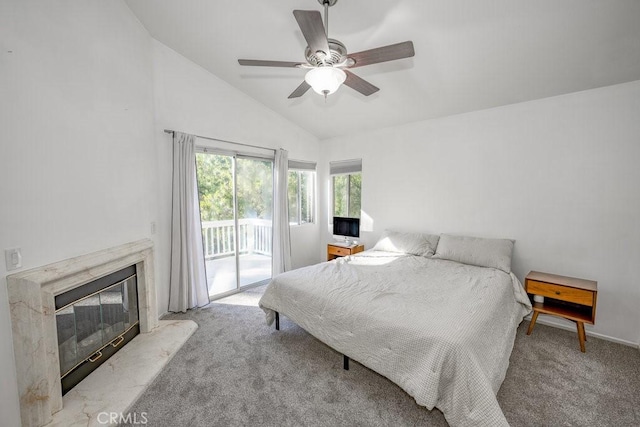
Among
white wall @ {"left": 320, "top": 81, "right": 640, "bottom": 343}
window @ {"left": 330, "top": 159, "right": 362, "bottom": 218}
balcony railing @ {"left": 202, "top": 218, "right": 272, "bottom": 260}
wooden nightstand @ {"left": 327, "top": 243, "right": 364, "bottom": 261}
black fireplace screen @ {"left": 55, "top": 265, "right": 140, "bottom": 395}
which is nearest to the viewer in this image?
black fireplace screen @ {"left": 55, "top": 265, "right": 140, "bottom": 395}

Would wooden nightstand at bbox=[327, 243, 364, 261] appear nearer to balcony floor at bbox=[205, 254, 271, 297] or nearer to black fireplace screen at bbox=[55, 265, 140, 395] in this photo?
balcony floor at bbox=[205, 254, 271, 297]

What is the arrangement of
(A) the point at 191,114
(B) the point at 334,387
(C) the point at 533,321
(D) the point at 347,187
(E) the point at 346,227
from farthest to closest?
(D) the point at 347,187 → (E) the point at 346,227 → (A) the point at 191,114 → (C) the point at 533,321 → (B) the point at 334,387

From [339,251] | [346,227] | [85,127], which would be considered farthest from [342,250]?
[85,127]

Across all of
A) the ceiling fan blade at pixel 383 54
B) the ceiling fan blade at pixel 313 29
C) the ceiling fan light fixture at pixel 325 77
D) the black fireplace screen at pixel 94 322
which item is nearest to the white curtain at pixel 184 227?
the black fireplace screen at pixel 94 322

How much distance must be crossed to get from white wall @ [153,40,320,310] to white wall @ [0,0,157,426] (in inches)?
9.5

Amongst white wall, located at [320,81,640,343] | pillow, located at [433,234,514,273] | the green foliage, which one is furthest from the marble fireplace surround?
white wall, located at [320,81,640,343]

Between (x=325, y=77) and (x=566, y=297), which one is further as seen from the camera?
(x=566, y=297)

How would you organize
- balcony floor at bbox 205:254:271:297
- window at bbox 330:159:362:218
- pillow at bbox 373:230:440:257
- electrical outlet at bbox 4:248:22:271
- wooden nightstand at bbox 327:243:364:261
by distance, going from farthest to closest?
window at bbox 330:159:362:218 < wooden nightstand at bbox 327:243:364:261 < balcony floor at bbox 205:254:271:297 < pillow at bbox 373:230:440:257 < electrical outlet at bbox 4:248:22:271

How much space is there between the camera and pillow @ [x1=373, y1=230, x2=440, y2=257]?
133 inches

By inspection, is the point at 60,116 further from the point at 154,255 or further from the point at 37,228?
the point at 154,255

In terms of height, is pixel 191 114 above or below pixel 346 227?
above

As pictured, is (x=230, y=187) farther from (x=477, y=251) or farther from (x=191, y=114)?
(x=477, y=251)

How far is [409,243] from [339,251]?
1134 millimetres

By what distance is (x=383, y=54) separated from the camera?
159 cm
